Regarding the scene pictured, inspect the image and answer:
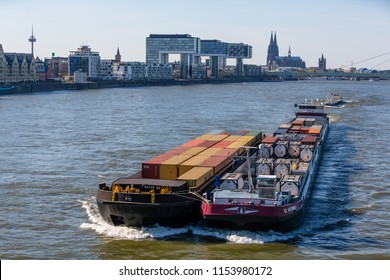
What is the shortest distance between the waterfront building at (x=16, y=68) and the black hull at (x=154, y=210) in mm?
84112

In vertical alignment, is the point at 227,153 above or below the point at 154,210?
above

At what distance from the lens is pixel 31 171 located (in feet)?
80.0

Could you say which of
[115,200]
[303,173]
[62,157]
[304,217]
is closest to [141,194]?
[115,200]

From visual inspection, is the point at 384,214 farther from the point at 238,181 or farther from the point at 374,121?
the point at 374,121

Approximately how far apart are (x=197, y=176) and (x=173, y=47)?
143 m

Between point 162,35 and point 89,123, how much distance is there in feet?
381

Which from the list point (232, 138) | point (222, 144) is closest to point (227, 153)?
point (222, 144)

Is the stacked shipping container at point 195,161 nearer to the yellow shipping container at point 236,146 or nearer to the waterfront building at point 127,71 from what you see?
the yellow shipping container at point 236,146

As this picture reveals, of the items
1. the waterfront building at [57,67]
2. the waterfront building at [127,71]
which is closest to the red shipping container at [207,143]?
the waterfront building at [127,71]

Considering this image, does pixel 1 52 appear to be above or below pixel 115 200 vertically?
above

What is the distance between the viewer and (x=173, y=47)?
6260 inches

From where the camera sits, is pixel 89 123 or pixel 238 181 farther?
pixel 89 123

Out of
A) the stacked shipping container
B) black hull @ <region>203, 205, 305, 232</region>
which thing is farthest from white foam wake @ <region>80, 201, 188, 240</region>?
the stacked shipping container

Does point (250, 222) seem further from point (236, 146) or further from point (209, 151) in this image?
point (236, 146)
